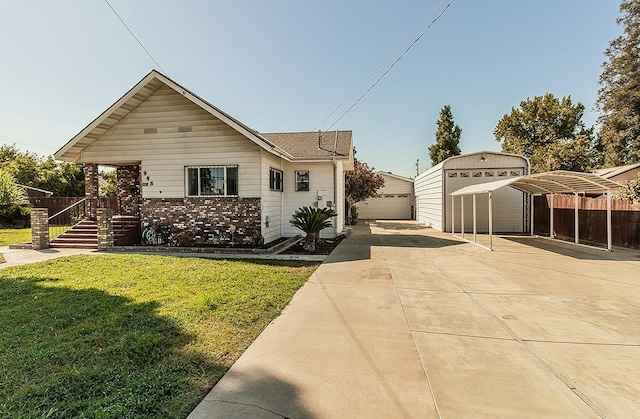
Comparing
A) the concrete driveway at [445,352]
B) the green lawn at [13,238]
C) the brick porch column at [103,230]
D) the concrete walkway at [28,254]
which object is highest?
the brick porch column at [103,230]

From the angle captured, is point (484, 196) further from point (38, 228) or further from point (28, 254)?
point (38, 228)

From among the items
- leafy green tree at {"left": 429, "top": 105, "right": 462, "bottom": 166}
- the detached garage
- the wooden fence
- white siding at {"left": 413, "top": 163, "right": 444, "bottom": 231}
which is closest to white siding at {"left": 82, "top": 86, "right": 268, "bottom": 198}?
white siding at {"left": 413, "top": 163, "right": 444, "bottom": 231}

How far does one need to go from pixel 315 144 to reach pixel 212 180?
223 inches

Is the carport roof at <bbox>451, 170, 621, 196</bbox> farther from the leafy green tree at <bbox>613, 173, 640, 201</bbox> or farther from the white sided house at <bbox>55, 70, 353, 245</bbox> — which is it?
the white sided house at <bbox>55, 70, 353, 245</bbox>

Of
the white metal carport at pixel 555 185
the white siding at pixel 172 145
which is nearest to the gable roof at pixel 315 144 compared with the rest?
the white siding at pixel 172 145

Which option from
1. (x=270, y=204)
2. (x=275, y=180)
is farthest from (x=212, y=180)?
(x=275, y=180)

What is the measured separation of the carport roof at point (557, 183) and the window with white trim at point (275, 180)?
7.45 m

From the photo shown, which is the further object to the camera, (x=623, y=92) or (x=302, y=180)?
(x=623, y=92)

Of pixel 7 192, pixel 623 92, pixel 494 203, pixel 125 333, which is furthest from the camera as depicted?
pixel 623 92

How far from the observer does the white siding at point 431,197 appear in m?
17.8

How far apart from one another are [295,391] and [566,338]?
326 cm

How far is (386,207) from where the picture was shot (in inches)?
1190

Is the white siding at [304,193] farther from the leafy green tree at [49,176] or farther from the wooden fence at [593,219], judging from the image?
the leafy green tree at [49,176]

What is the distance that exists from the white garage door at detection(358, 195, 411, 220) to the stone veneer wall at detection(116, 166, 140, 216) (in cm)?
2034
